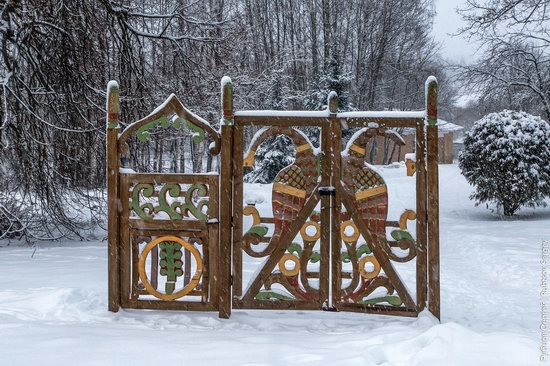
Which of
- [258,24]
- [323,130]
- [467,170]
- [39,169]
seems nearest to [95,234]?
[39,169]

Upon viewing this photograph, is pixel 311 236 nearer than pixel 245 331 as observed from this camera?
No

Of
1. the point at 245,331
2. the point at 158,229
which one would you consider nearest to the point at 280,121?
the point at 158,229

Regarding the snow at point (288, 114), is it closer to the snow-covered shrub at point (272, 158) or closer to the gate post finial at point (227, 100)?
the gate post finial at point (227, 100)

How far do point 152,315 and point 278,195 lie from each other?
145 centimetres

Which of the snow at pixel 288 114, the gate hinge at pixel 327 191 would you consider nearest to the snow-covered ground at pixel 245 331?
the gate hinge at pixel 327 191

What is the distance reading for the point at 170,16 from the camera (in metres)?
10.8

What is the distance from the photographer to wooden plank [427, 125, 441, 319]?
16.3 ft

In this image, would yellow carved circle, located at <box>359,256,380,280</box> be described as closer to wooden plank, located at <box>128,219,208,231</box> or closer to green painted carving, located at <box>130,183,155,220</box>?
wooden plank, located at <box>128,219,208,231</box>

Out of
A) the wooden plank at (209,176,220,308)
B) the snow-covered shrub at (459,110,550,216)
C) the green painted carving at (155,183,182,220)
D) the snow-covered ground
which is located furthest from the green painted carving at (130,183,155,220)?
the snow-covered shrub at (459,110,550,216)

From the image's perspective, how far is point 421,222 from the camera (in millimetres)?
5043

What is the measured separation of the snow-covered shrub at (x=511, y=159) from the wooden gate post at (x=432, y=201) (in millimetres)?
11552

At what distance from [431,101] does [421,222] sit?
0.98 m

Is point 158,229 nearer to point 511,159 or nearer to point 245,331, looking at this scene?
point 245,331

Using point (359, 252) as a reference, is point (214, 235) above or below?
above
